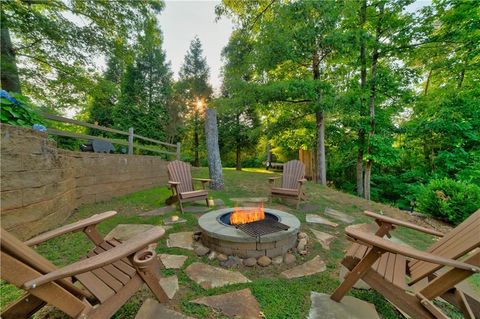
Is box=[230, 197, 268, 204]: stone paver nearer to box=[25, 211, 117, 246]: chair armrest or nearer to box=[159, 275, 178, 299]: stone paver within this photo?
box=[159, 275, 178, 299]: stone paver

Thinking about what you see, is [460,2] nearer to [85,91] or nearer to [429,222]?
[429,222]

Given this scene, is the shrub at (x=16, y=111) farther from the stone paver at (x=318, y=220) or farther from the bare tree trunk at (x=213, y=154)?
the stone paver at (x=318, y=220)

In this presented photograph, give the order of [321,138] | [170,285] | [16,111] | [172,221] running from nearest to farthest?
[170,285]
[16,111]
[172,221]
[321,138]

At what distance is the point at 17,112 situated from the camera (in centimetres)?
269

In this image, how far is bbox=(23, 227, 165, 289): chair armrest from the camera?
0.95m

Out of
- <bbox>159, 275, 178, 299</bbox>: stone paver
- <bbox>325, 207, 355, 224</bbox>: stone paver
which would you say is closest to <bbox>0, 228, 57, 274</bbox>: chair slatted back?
<bbox>159, 275, 178, 299</bbox>: stone paver

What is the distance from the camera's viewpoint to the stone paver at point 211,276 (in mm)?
1992

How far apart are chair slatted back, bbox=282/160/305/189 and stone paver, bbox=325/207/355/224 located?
2.73ft

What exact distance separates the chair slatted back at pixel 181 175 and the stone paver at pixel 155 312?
2.62 m

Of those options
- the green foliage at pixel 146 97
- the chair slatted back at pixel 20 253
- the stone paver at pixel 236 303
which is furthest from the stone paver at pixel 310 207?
the green foliage at pixel 146 97

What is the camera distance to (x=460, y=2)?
571cm

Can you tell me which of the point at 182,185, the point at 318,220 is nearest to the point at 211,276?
the point at 318,220

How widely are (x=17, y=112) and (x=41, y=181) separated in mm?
932

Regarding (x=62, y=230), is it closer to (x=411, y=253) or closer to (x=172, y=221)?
(x=172, y=221)
